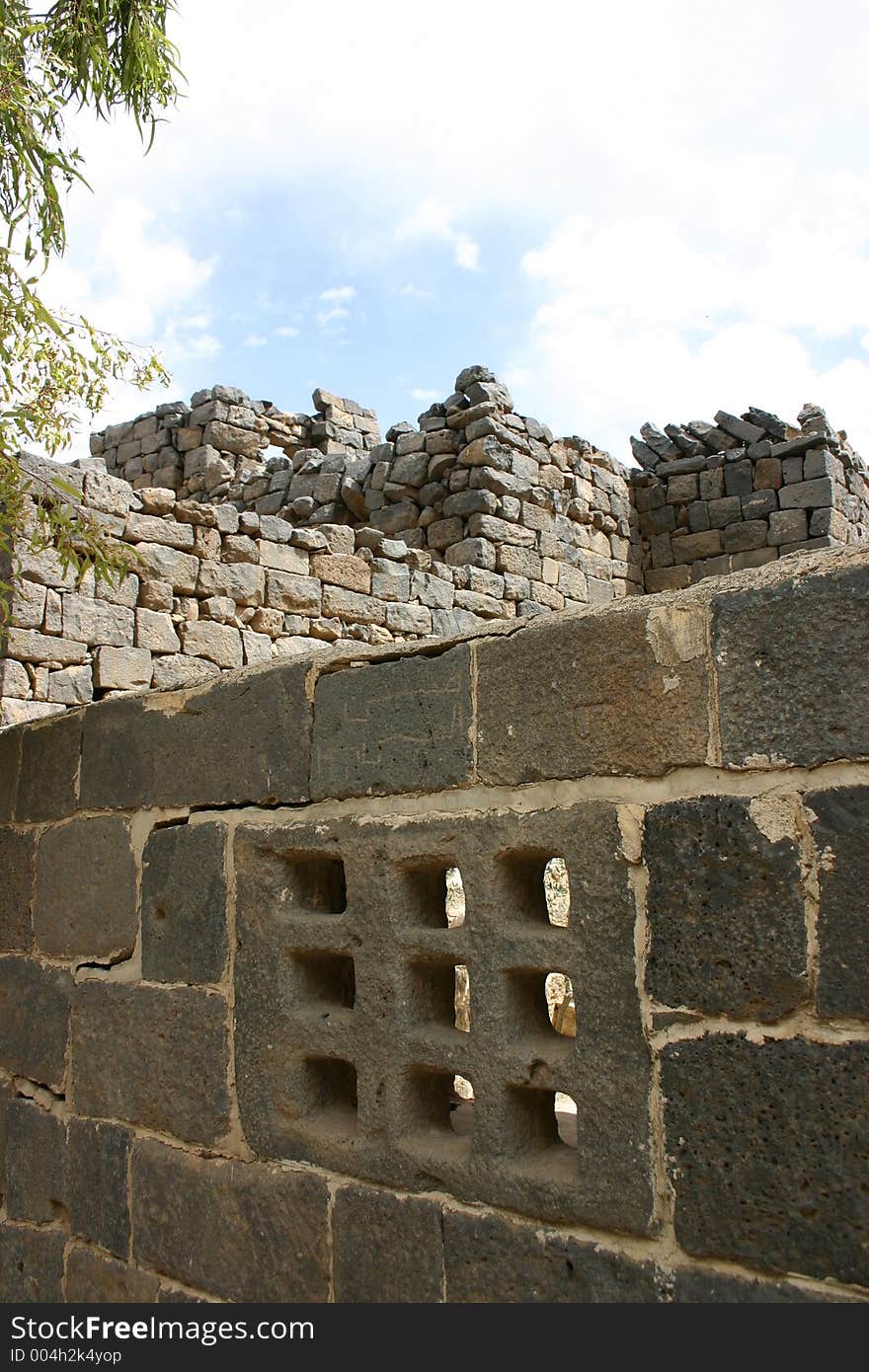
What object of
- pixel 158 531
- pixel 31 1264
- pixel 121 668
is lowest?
pixel 31 1264

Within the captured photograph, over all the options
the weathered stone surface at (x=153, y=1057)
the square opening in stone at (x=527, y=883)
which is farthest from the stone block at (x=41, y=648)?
the square opening in stone at (x=527, y=883)

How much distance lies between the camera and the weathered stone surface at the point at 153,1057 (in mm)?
2629

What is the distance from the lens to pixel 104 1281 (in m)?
2.83

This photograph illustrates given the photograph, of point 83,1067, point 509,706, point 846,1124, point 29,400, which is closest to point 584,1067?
point 846,1124

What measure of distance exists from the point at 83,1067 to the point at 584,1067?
5.50 feet

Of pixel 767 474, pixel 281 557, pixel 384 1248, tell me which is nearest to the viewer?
pixel 384 1248

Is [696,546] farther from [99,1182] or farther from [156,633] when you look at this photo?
[99,1182]

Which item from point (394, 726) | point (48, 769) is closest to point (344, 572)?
point (48, 769)

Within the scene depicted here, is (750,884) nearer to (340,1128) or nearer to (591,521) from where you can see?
(340,1128)

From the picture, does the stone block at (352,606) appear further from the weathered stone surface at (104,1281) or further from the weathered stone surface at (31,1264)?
the weathered stone surface at (104,1281)

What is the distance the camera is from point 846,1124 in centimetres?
161

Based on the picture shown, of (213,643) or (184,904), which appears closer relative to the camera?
(184,904)

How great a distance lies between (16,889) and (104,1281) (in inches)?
46.2

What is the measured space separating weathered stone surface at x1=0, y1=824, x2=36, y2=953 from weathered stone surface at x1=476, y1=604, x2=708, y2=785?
188 cm
